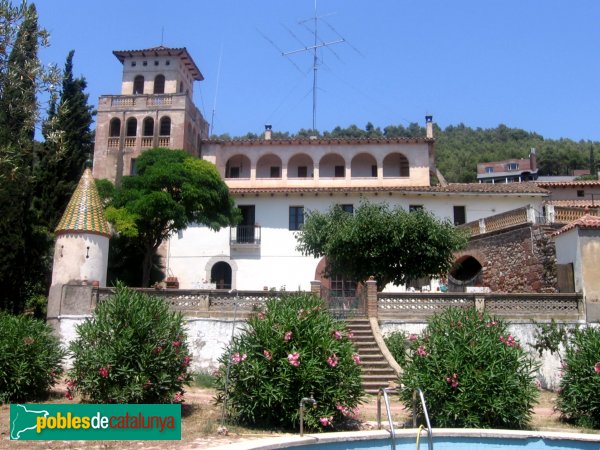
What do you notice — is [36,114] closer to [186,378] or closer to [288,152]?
[186,378]

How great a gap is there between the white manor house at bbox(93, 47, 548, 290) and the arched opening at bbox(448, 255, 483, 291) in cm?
303

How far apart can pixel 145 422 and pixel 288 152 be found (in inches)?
1122

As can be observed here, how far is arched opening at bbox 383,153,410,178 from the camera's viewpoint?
37.0 metres

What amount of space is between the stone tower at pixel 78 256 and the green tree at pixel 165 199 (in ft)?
19.3

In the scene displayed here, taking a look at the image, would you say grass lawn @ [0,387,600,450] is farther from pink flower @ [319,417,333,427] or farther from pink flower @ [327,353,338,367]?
pink flower @ [327,353,338,367]

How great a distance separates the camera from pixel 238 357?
10617 mm

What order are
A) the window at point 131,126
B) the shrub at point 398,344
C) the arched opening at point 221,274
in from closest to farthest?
the shrub at point 398,344 < the arched opening at point 221,274 < the window at point 131,126

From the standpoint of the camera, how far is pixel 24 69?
48.0 ft

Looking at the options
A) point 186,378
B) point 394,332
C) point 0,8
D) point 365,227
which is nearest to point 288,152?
point 365,227

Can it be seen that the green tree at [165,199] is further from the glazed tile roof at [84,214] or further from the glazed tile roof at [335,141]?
the glazed tile roof at [335,141]

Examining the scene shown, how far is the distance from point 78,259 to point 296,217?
1625 centimetres

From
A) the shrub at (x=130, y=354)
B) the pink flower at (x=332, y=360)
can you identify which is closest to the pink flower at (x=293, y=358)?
the pink flower at (x=332, y=360)

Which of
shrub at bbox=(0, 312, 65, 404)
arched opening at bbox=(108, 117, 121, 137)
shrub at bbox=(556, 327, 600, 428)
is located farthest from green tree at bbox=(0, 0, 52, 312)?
arched opening at bbox=(108, 117, 121, 137)

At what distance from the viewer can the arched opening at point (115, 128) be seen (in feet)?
123
